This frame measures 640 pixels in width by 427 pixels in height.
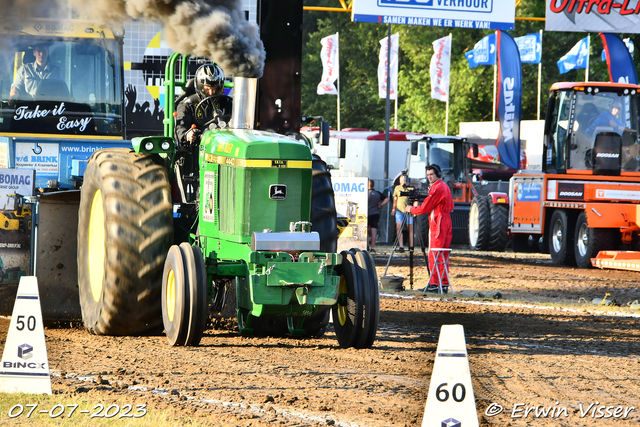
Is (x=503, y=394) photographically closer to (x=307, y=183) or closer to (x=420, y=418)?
(x=420, y=418)

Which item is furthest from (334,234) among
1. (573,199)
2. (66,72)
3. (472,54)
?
(472,54)

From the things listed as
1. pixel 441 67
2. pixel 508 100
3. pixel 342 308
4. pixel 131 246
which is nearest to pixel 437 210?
pixel 342 308

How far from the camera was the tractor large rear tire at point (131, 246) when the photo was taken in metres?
7.87

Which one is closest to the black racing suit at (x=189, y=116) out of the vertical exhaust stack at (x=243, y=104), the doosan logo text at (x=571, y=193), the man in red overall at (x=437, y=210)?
the vertical exhaust stack at (x=243, y=104)

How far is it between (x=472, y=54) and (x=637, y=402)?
27.4 meters

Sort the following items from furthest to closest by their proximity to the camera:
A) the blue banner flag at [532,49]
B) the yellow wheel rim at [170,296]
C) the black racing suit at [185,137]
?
the blue banner flag at [532,49]
the black racing suit at [185,137]
the yellow wheel rim at [170,296]

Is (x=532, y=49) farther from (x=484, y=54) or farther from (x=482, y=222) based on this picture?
(x=482, y=222)

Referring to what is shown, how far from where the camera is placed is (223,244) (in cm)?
796

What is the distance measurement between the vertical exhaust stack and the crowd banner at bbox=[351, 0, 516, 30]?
12403 mm

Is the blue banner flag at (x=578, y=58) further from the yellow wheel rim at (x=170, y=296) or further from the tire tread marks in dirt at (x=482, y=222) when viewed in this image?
the yellow wheel rim at (x=170, y=296)

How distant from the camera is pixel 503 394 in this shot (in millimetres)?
6238

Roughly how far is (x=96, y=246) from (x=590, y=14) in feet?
52.0

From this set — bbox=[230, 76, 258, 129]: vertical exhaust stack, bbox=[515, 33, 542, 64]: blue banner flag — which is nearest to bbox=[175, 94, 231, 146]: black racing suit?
bbox=[230, 76, 258, 129]: vertical exhaust stack

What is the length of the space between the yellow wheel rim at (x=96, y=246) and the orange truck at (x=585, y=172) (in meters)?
11.6
